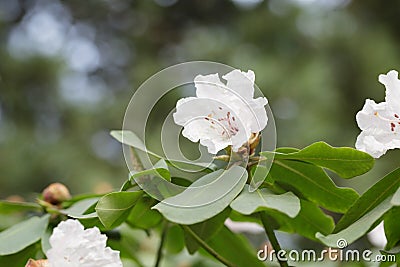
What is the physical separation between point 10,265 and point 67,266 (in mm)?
122

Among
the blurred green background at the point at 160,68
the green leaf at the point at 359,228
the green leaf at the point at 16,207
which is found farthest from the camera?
the blurred green background at the point at 160,68

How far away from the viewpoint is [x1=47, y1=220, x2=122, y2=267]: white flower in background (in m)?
0.42

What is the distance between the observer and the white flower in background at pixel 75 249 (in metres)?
0.42

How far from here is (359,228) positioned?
41 cm

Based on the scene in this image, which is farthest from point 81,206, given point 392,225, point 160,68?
point 160,68

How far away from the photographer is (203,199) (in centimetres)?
44

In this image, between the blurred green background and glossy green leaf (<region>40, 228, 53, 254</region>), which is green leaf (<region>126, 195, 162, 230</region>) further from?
the blurred green background

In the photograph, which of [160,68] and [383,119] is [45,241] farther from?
[160,68]

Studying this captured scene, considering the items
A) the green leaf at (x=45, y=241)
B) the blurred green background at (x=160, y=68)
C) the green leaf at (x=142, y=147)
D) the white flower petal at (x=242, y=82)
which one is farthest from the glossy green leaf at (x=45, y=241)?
the blurred green background at (x=160, y=68)

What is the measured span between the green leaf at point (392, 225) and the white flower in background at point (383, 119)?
1.7 inches

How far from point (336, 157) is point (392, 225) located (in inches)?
2.5

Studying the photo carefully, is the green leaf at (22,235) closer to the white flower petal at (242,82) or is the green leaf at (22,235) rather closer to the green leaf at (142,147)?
the green leaf at (142,147)

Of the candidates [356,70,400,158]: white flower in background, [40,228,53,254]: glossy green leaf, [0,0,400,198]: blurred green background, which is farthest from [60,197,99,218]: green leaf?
[0,0,400,198]: blurred green background

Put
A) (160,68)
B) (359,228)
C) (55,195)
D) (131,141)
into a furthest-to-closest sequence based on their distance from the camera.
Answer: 1. (160,68)
2. (55,195)
3. (131,141)
4. (359,228)
